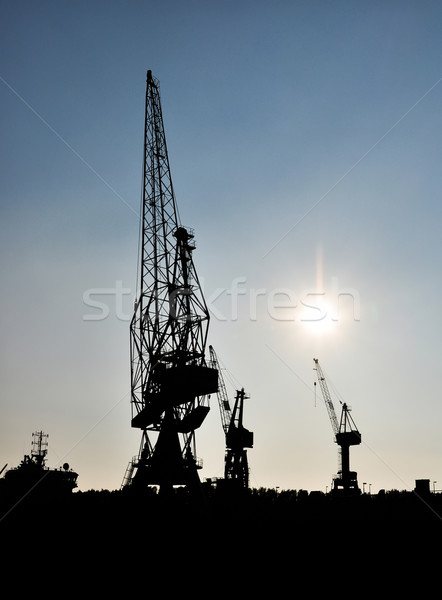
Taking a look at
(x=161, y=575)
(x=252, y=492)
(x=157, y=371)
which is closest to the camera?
(x=161, y=575)

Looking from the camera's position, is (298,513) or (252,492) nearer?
(298,513)

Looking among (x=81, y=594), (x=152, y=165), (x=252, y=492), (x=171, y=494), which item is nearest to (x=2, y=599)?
(x=81, y=594)

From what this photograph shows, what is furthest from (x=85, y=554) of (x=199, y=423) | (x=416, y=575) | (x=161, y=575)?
(x=416, y=575)

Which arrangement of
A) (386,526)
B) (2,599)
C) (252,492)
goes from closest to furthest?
1. (2,599)
2. (386,526)
3. (252,492)

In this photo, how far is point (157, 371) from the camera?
227 feet

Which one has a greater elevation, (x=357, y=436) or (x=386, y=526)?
(x=357, y=436)

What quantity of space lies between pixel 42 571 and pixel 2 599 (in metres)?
6.84

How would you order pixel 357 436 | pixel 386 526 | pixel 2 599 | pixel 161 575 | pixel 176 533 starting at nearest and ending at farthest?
pixel 2 599 < pixel 161 575 < pixel 176 533 < pixel 386 526 < pixel 357 436

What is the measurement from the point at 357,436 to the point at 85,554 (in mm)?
91710

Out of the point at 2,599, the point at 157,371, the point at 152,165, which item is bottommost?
the point at 2,599

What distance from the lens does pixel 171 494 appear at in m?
67.0

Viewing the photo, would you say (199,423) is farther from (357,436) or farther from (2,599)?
(357,436)

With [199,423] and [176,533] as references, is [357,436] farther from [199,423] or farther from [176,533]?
[176,533]

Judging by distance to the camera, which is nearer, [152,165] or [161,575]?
[161,575]
